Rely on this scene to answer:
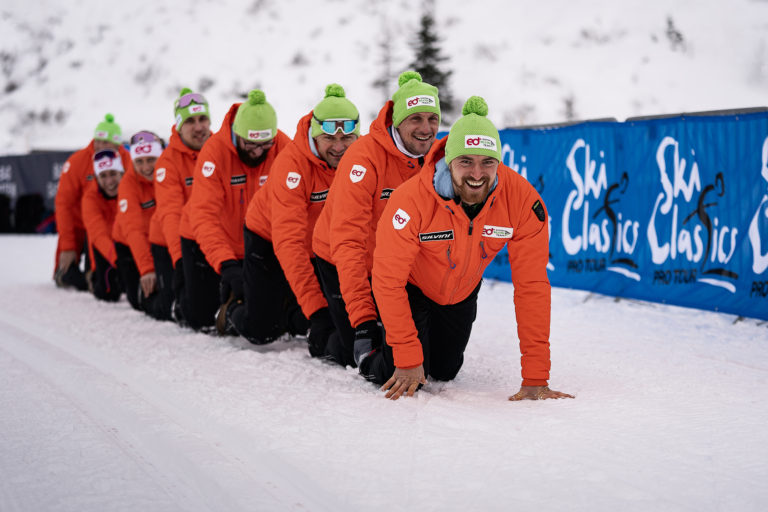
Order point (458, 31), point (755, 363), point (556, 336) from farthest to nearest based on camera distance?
point (458, 31) → point (556, 336) → point (755, 363)

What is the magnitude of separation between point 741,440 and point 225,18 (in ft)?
181

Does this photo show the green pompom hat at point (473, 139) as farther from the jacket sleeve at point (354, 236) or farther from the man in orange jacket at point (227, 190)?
the man in orange jacket at point (227, 190)

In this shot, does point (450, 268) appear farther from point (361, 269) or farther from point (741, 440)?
point (741, 440)

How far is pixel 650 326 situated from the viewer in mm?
6301

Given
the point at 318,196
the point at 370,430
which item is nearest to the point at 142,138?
the point at 318,196

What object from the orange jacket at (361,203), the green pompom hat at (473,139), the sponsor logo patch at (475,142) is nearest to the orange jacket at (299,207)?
the orange jacket at (361,203)

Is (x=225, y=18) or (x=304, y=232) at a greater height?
(x=225, y=18)

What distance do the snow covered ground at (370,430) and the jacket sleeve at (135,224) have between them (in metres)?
1.80

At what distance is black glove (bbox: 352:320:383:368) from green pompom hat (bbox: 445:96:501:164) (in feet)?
3.77

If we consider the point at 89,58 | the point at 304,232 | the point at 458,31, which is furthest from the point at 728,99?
the point at 89,58

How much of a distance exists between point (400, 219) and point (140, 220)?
4.57 metres

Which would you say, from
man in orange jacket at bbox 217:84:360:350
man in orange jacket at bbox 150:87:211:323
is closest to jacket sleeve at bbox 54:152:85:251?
man in orange jacket at bbox 150:87:211:323

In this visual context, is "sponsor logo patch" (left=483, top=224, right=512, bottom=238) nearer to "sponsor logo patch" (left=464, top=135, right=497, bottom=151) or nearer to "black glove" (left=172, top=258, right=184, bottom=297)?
"sponsor logo patch" (left=464, top=135, right=497, bottom=151)

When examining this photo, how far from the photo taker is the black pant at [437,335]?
4.24 m
